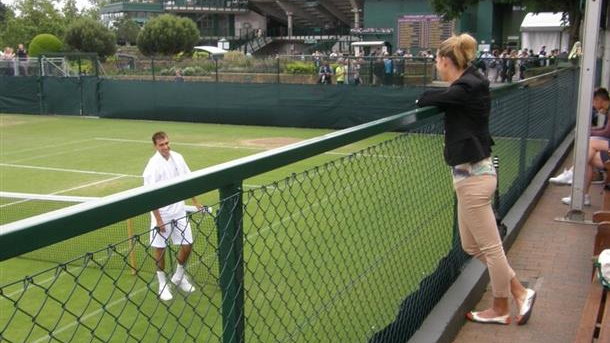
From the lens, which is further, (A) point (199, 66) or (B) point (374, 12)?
(B) point (374, 12)

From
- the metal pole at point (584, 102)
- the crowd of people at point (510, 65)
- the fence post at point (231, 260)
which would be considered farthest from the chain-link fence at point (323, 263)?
the crowd of people at point (510, 65)

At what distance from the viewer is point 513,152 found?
9008mm

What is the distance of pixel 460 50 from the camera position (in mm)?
4395

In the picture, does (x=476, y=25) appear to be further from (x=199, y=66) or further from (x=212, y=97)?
(x=212, y=97)

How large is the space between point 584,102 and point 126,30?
227 ft

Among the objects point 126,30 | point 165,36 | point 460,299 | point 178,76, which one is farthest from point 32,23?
point 460,299

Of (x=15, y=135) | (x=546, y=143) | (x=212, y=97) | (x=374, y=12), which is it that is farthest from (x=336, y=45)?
(x=546, y=143)

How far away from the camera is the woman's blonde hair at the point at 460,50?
14.4 ft

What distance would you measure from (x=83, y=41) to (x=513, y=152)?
4162 centimetres

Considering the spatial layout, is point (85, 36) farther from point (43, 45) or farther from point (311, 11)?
point (311, 11)

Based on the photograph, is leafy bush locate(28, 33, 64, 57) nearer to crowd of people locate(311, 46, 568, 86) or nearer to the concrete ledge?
crowd of people locate(311, 46, 568, 86)

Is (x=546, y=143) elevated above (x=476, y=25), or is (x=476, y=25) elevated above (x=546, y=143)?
(x=476, y=25)

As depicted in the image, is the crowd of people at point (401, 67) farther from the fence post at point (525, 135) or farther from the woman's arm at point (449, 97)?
the woman's arm at point (449, 97)

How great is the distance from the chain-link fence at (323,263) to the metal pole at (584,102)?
2.30 ft
